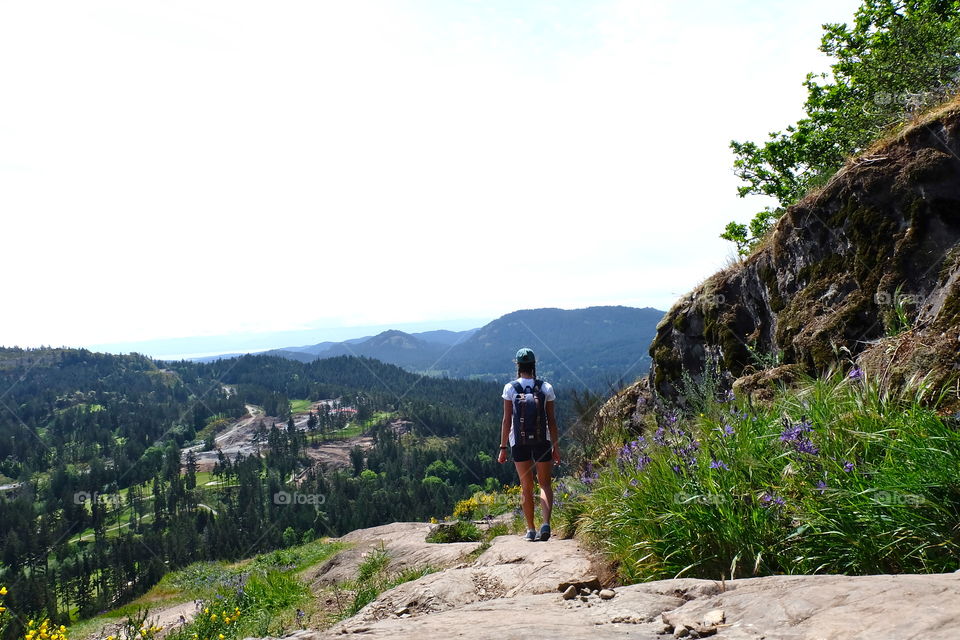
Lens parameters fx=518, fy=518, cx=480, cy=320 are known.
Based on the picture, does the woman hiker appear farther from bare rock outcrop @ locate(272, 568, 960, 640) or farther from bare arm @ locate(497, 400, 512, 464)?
bare rock outcrop @ locate(272, 568, 960, 640)

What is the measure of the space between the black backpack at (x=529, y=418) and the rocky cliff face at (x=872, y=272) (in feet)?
10.7

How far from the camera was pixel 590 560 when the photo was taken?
5660 millimetres

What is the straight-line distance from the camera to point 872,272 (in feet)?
24.6

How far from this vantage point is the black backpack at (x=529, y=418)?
7.42 m

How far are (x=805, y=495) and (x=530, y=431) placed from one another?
3.86 metres

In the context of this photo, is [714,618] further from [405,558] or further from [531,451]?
[405,558]

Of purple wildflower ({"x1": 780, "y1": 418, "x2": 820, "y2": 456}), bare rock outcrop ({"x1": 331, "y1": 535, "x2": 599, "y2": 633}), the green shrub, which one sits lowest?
the green shrub

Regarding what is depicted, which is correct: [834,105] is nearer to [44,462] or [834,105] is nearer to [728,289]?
[728,289]

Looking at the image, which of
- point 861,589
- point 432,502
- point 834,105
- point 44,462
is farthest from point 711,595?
point 44,462

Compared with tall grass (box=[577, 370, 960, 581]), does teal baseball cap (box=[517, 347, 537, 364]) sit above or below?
above

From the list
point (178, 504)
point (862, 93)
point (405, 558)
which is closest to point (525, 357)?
point (405, 558)

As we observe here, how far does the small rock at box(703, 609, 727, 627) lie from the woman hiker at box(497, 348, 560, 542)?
435 cm

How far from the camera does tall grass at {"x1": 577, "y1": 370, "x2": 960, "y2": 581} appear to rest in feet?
11.0

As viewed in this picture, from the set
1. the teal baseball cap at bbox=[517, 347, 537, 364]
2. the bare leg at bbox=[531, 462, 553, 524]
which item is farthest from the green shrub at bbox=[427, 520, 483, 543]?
the teal baseball cap at bbox=[517, 347, 537, 364]
